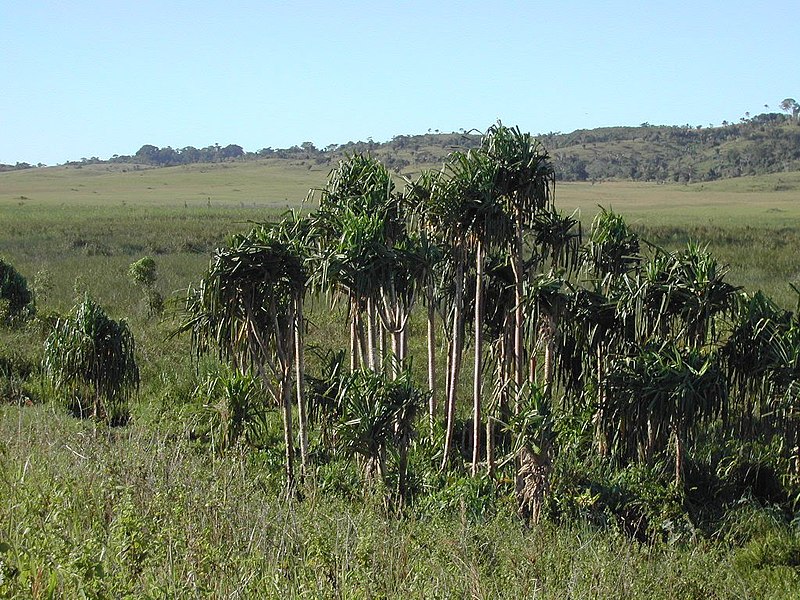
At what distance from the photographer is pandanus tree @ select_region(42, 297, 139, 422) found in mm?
10156

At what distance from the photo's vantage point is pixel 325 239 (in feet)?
29.7

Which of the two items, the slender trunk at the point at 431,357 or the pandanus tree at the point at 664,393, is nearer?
the pandanus tree at the point at 664,393

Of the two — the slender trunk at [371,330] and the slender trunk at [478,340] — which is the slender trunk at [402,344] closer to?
the slender trunk at [371,330]

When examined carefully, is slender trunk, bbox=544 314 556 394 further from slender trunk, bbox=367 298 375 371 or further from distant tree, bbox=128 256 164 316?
distant tree, bbox=128 256 164 316

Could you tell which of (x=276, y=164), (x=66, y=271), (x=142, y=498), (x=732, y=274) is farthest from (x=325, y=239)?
(x=276, y=164)

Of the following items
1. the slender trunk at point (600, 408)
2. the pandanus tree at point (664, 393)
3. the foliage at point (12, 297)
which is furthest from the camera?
the foliage at point (12, 297)

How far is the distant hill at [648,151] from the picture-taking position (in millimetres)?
112188

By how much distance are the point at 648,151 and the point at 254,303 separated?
445 ft

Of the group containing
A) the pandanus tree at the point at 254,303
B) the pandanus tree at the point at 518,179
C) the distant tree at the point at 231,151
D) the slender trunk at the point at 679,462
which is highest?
the distant tree at the point at 231,151

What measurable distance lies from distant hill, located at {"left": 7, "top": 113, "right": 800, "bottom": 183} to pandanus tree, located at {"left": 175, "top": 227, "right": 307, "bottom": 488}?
77.8 metres

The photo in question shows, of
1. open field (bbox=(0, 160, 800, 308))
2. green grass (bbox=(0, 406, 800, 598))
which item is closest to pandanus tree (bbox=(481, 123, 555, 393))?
open field (bbox=(0, 160, 800, 308))

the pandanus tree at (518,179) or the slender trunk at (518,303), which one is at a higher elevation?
the pandanus tree at (518,179)

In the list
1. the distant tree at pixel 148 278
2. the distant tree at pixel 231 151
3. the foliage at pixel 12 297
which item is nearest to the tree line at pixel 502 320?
the foliage at pixel 12 297

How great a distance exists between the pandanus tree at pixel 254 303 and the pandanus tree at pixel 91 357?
194 cm
